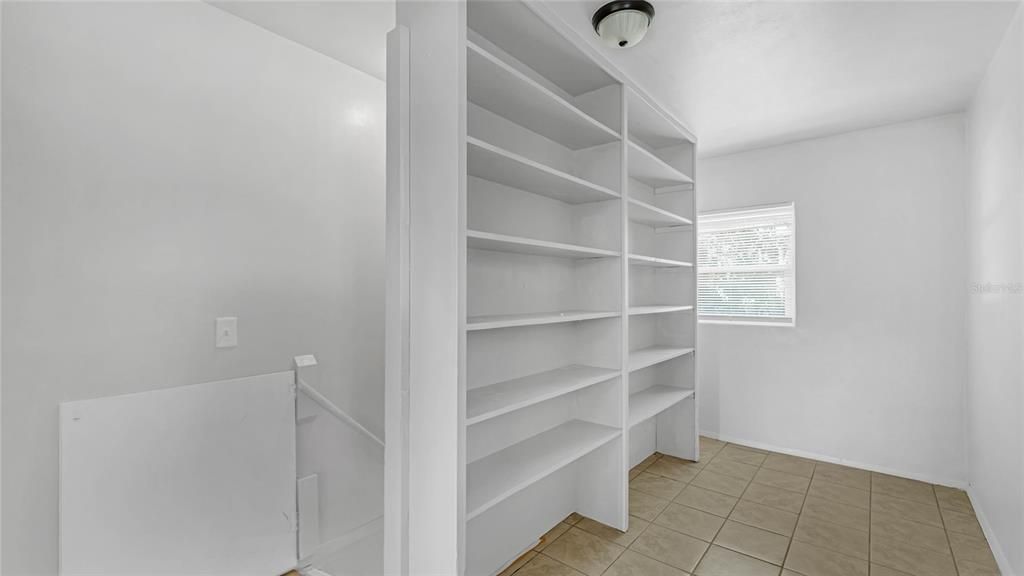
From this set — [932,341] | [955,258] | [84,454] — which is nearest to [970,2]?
[955,258]

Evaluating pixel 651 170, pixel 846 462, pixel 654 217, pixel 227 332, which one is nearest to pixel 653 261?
pixel 654 217

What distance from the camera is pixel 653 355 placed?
310 cm

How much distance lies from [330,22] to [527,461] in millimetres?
2197

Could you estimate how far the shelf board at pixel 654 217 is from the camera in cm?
298

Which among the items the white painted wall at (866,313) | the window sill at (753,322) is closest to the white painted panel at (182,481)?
the window sill at (753,322)

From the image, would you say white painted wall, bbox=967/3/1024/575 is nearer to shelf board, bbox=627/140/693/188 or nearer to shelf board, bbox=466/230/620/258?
shelf board, bbox=627/140/693/188

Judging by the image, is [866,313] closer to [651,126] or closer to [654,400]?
[654,400]

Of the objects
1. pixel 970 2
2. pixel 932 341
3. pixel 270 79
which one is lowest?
pixel 932 341

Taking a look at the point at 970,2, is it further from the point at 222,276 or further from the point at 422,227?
the point at 222,276

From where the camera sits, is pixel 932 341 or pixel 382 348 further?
pixel 932 341

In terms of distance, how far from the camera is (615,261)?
2.44 metres

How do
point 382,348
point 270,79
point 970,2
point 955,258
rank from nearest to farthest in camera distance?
point 970,2
point 270,79
point 382,348
point 955,258

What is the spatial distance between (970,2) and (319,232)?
311 cm

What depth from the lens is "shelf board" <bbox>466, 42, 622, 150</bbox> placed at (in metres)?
1.69
